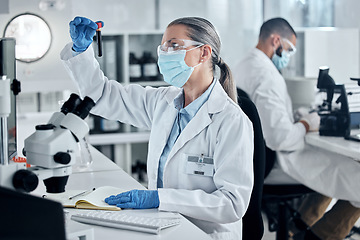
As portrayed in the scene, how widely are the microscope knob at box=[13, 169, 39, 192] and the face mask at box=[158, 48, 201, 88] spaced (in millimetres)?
818

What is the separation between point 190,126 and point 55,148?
0.67 metres

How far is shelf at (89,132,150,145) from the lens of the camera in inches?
142

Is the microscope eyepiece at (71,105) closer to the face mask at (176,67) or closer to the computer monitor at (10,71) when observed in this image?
the computer monitor at (10,71)

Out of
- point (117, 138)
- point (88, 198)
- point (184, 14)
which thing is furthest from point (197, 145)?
point (184, 14)

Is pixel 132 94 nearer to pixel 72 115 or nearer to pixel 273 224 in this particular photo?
pixel 72 115

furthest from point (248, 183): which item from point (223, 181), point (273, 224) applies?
point (273, 224)

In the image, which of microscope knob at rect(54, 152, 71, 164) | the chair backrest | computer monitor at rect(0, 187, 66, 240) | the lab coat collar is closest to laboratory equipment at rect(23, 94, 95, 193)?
microscope knob at rect(54, 152, 71, 164)

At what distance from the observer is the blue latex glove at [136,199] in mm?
1400

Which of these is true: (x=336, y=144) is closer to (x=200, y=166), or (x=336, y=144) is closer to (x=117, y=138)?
(x=200, y=166)

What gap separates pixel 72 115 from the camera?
3.48 feet

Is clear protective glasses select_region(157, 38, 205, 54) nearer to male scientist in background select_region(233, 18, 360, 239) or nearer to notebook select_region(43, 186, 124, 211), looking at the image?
notebook select_region(43, 186, 124, 211)

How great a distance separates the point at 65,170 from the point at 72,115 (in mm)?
109

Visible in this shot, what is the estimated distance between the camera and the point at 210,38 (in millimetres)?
1706

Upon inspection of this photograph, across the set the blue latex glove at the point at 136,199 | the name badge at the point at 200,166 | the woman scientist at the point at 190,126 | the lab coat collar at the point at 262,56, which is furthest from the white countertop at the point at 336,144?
the blue latex glove at the point at 136,199
